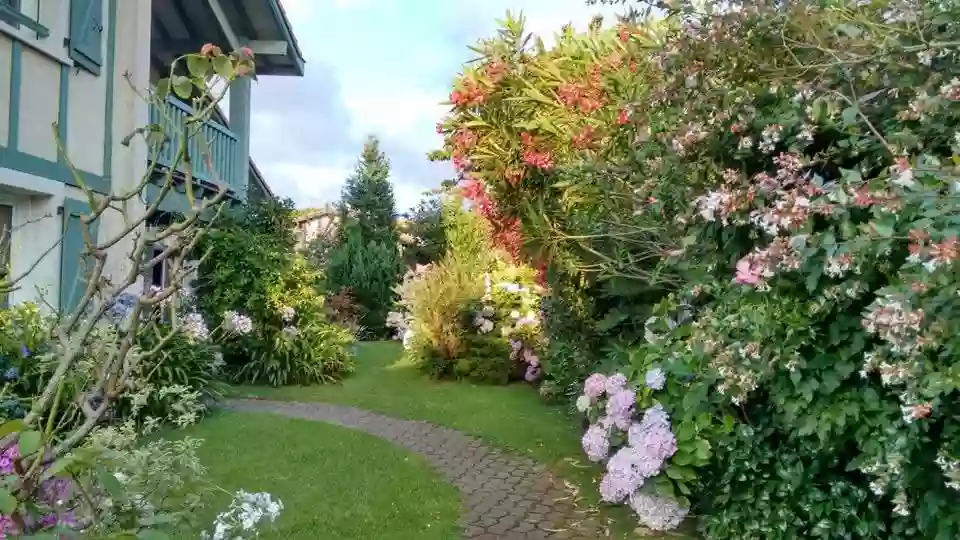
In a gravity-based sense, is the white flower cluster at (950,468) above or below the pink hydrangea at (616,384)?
below

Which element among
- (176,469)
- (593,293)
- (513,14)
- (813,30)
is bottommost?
(176,469)

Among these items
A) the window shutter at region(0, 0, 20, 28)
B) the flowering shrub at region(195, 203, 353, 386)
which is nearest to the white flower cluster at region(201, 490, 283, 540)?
the window shutter at region(0, 0, 20, 28)

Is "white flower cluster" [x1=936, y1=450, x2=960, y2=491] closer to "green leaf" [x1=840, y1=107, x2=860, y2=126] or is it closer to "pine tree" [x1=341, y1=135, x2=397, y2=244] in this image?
"green leaf" [x1=840, y1=107, x2=860, y2=126]

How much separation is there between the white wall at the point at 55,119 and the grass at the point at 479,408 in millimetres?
2751

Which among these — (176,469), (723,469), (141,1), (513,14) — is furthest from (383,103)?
(176,469)

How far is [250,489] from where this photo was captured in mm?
5070

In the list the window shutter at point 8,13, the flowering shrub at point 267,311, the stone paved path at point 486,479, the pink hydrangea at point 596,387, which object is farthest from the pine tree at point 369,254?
the pink hydrangea at point 596,387

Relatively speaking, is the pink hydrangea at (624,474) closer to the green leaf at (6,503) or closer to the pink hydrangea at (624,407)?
the pink hydrangea at (624,407)

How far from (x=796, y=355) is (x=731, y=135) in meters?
1.37

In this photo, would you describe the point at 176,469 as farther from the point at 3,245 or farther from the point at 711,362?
the point at 711,362

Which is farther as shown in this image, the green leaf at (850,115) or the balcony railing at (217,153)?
the balcony railing at (217,153)

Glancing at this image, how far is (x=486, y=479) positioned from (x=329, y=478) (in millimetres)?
1212

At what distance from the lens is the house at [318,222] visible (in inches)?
815

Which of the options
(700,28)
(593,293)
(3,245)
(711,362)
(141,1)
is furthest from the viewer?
(141,1)
